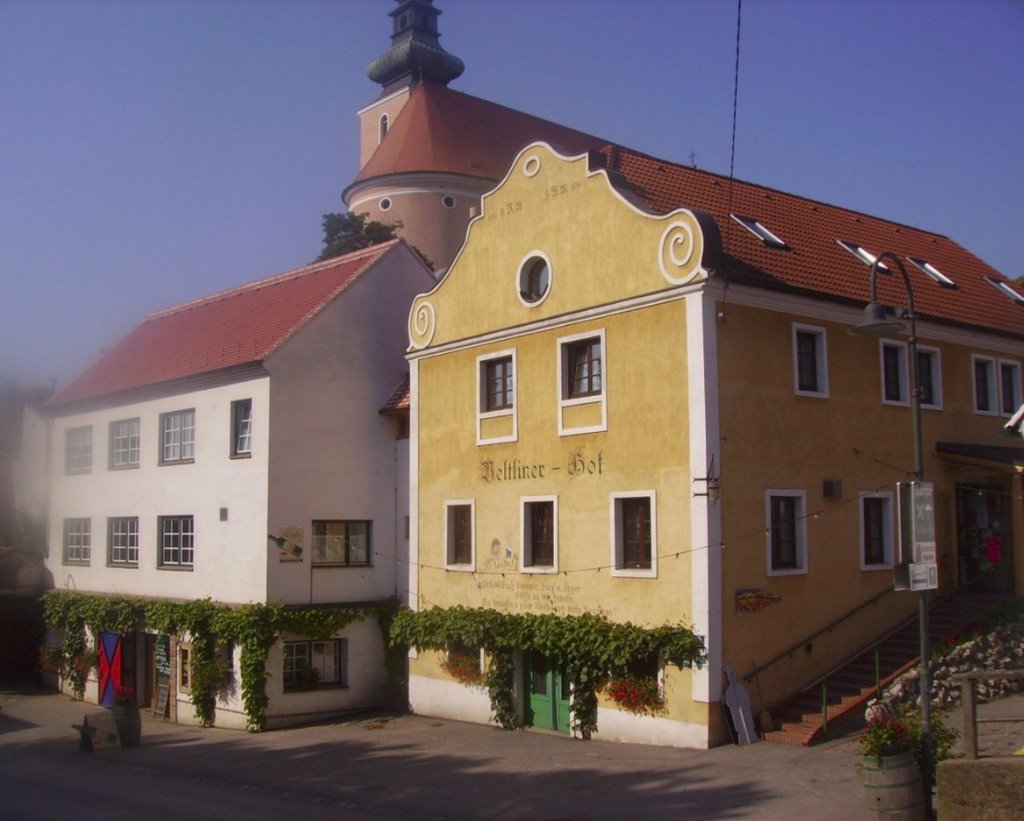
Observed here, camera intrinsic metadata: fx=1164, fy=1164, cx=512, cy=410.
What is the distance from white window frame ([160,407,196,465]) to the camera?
92.9ft

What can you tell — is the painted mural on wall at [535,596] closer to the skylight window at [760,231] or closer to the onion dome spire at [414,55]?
the skylight window at [760,231]

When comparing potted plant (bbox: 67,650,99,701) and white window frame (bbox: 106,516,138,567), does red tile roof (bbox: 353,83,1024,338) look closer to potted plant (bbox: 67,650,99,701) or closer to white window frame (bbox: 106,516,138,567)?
white window frame (bbox: 106,516,138,567)

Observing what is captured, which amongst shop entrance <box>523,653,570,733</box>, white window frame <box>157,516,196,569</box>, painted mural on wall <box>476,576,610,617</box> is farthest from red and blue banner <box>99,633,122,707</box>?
shop entrance <box>523,653,570,733</box>

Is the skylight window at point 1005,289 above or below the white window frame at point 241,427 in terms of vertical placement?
above

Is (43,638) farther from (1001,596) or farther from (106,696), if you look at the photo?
(1001,596)

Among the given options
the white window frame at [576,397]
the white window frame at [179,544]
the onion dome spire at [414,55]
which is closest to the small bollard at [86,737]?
the white window frame at [179,544]

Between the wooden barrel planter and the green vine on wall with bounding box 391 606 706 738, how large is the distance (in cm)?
595

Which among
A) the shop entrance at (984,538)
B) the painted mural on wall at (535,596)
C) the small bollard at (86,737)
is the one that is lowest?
the small bollard at (86,737)

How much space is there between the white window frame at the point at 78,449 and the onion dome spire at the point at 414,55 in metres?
34.7

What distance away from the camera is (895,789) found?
11.9 meters

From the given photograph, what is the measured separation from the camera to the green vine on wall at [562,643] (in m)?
18.6

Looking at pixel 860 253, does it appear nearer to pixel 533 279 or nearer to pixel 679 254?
pixel 679 254

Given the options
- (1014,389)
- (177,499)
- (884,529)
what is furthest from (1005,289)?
(177,499)

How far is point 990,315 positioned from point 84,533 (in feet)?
80.0
